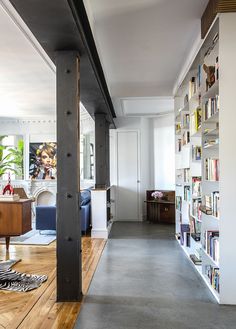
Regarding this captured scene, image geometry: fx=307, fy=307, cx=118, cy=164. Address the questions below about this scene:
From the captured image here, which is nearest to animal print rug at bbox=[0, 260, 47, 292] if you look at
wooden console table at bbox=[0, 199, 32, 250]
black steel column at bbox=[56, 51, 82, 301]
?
black steel column at bbox=[56, 51, 82, 301]

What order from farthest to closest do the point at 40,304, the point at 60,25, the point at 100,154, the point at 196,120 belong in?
the point at 100,154 → the point at 196,120 → the point at 40,304 → the point at 60,25

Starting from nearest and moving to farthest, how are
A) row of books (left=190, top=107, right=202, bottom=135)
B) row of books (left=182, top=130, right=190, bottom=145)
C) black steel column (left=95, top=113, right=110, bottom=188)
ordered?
row of books (left=190, top=107, right=202, bottom=135)
row of books (left=182, top=130, right=190, bottom=145)
black steel column (left=95, top=113, right=110, bottom=188)

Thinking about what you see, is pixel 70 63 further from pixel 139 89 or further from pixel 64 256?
pixel 139 89

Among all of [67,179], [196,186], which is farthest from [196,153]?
[67,179]

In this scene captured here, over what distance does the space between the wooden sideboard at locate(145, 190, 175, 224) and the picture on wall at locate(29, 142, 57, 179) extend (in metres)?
2.80

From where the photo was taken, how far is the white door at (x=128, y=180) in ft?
26.6

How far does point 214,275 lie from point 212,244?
0.31 metres

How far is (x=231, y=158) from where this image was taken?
2.88 metres

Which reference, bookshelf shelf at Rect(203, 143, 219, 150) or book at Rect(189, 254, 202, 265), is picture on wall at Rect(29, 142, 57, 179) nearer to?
book at Rect(189, 254, 202, 265)

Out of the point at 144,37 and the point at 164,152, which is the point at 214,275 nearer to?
the point at 144,37

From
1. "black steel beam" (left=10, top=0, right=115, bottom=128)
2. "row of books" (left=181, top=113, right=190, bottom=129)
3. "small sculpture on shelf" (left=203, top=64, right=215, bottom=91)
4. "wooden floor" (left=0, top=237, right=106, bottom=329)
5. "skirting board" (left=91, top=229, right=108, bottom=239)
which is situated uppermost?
"black steel beam" (left=10, top=0, right=115, bottom=128)

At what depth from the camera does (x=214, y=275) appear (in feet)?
10.2

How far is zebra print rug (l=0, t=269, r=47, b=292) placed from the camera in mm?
3384

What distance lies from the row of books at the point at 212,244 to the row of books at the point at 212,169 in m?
0.58
